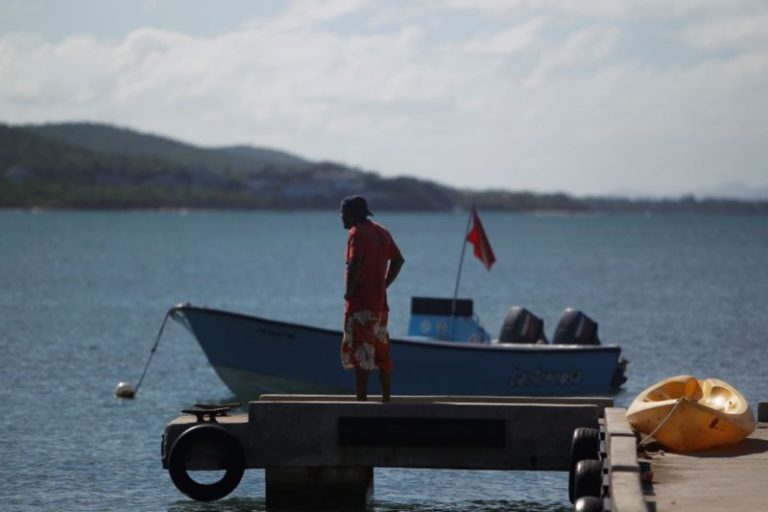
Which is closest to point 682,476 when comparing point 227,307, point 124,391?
point 124,391

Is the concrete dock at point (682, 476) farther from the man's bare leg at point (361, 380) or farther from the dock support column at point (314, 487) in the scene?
the dock support column at point (314, 487)

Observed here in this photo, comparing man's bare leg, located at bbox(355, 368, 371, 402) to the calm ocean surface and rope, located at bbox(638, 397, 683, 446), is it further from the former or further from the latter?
rope, located at bbox(638, 397, 683, 446)

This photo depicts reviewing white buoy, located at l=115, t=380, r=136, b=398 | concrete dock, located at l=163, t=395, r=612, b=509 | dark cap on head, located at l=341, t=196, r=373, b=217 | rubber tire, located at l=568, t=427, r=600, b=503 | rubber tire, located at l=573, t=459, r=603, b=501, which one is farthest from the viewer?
white buoy, located at l=115, t=380, r=136, b=398

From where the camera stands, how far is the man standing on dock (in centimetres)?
1389

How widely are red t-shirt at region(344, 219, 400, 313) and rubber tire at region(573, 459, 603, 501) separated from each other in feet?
8.01

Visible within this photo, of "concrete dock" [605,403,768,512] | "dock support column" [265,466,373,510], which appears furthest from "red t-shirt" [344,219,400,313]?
"concrete dock" [605,403,768,512]

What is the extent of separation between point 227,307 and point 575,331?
2871 centimetres

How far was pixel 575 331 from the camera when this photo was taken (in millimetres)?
24453

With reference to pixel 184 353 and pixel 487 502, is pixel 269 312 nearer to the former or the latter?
pixel 184 353

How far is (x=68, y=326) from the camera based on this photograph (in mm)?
40938

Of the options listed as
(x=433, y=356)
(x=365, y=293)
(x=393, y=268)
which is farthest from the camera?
(x=433, y=356)

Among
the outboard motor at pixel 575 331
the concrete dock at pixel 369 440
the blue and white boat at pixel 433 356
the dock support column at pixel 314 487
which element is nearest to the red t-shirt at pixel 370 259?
the concrete dock at pixel 369 440

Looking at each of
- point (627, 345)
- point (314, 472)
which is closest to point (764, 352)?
point (627, 345)

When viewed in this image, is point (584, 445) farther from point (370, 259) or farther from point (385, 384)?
point (370, 259)
